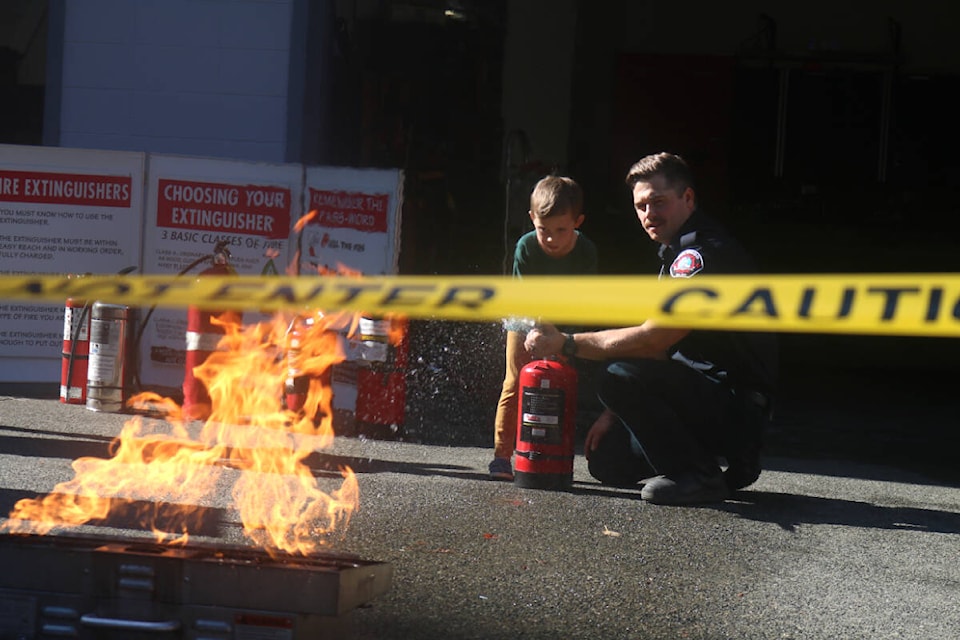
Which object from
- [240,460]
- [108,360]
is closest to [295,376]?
[240,460]

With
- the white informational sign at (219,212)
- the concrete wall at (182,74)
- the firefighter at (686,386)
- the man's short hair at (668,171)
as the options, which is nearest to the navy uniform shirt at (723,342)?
the firefighter at (686,386)

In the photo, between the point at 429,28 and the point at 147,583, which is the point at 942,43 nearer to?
the point at 429,28

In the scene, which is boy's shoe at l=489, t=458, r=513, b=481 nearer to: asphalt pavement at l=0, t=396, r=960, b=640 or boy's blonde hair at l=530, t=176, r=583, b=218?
asphalt pavement at l=0, t=396, r=960, b=640

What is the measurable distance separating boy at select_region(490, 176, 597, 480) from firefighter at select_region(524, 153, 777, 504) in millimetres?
362

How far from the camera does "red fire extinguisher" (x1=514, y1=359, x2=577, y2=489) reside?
590 cm

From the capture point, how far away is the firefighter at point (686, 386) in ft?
18.0

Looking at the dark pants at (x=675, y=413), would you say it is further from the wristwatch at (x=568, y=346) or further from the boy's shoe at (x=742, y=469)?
the wristwatch at (x=568, y=346)

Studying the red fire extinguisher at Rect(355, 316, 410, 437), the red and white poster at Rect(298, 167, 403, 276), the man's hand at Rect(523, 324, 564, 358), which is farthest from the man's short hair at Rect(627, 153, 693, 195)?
the red and white poster at Rect(298, 167, 403, 276)

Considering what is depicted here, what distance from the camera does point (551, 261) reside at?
20.0ft

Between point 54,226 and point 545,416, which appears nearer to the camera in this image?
point 545,416

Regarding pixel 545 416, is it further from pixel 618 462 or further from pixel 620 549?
pixel 620 549

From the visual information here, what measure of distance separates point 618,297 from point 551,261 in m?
3.45

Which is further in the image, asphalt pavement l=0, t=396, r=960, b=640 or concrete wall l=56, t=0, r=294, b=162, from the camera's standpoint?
concrete wall l=56, t=0, r=294, b=162

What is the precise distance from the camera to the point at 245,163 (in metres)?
8.88
